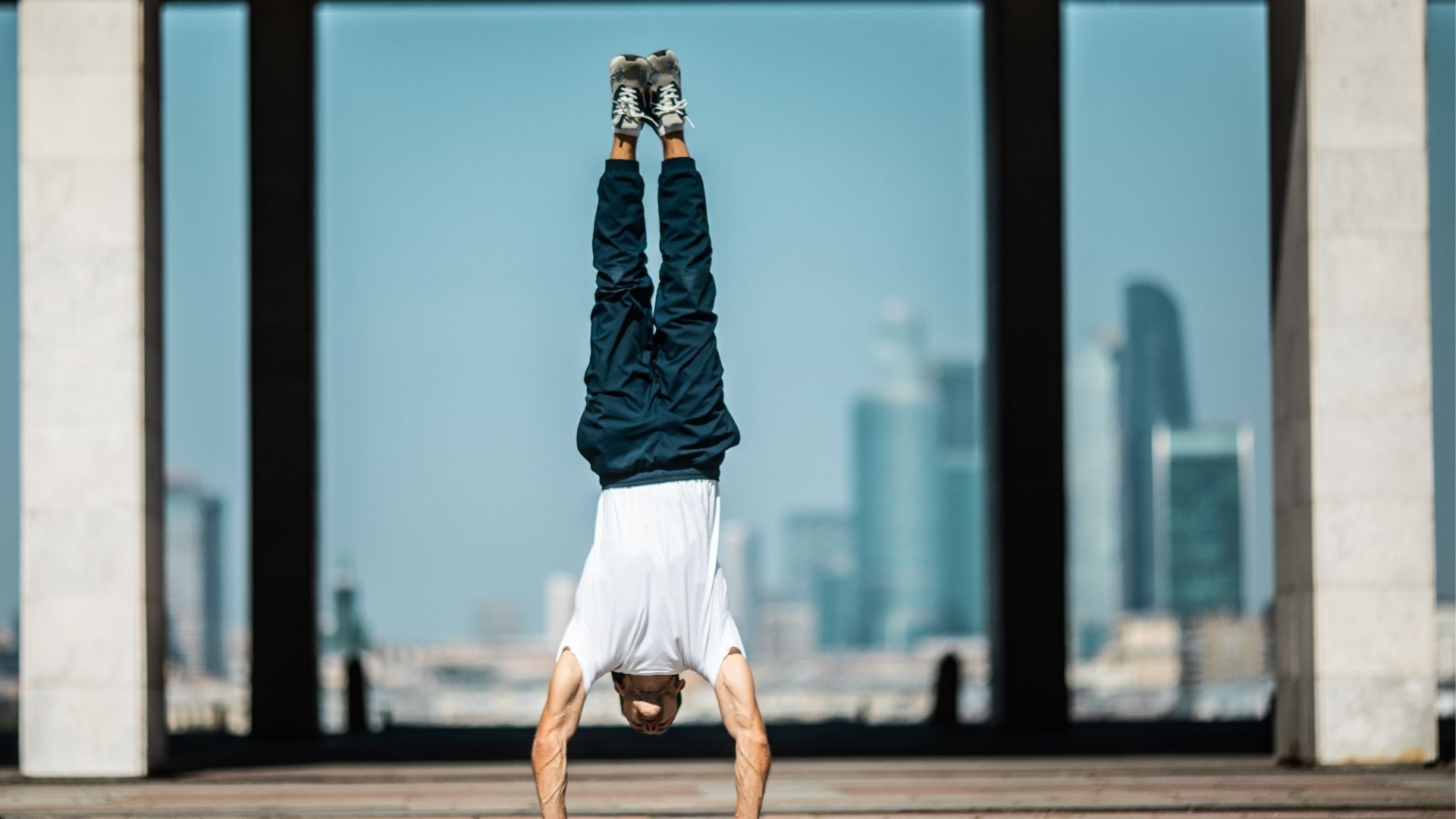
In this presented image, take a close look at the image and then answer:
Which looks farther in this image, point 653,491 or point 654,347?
point 654,347

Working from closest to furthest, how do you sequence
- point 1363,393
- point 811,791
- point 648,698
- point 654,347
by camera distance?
point 648,698 < point 654,347 < point 811,791 < point 1363,393

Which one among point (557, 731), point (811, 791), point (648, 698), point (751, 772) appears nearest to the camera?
point (751, 772)

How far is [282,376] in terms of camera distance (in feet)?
85.5

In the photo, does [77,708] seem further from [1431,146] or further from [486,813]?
[1431,146]

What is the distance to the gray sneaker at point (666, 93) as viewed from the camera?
998 centimetres

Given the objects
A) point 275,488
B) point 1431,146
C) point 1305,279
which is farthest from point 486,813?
point 275,488

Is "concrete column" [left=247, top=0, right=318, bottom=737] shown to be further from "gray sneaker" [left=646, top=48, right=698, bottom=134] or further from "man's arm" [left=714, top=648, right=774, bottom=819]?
"man's arm" [left=714, top=648, right=774, bottom=819]

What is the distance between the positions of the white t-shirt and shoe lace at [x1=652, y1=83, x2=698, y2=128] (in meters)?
1.79

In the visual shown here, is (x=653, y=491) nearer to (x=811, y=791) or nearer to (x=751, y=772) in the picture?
(x=751, y=772)

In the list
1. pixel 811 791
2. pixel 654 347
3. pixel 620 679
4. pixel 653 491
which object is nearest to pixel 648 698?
pixel 620 679

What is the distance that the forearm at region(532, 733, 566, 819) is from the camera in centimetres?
948

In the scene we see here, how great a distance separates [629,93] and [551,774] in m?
3.27

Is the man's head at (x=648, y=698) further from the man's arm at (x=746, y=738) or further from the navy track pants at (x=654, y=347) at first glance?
the navy track pants at (x=654, y=347)

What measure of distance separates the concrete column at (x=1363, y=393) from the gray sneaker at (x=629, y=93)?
7723 mm
